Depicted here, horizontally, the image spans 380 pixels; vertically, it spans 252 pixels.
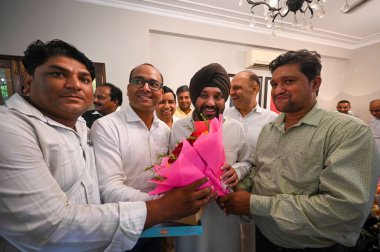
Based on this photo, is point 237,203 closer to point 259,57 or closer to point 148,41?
point 148,41

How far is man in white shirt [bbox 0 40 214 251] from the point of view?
1.97ft

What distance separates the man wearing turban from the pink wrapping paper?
407mm

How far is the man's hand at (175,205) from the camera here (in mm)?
763

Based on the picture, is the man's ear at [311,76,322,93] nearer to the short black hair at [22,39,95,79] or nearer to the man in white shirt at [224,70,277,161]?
the man in white shirt at [224,70,277,161]

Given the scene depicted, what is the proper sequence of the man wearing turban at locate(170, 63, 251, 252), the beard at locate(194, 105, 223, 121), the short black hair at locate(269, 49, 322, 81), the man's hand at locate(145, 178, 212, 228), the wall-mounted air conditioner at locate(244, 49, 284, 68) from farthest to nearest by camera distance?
the wall-mounted air conditioner at locate(244, 49, 284, 68) < the beard at locate(194, 105, 223, 121) < the man wearing turban at locate(170, 63, 251, 252) < the short black hair at locate(269, 49, 322, 81) < the man's hand at locate(145, 178, 212, 228)

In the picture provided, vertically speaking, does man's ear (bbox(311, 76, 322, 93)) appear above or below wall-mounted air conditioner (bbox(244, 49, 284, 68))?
below

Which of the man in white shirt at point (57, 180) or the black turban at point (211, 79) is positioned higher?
the black turban at point (211, 79)

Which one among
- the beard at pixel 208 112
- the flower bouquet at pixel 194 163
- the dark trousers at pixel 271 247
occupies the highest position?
the beard at pixel 208 112

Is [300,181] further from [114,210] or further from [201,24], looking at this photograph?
[201,24]

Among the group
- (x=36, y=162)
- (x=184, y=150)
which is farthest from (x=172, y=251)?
(x=36, y=162)

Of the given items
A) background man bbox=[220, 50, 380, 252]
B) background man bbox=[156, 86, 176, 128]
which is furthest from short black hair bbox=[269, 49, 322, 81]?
background man bbox=[156, 86, 176, 128]

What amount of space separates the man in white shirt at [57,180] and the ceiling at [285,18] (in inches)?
125

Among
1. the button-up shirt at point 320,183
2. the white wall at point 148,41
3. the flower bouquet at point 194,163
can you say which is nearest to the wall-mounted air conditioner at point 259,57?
the white wall at point 148,41

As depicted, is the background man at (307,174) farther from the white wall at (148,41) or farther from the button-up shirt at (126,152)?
the white wall at (148,41)
